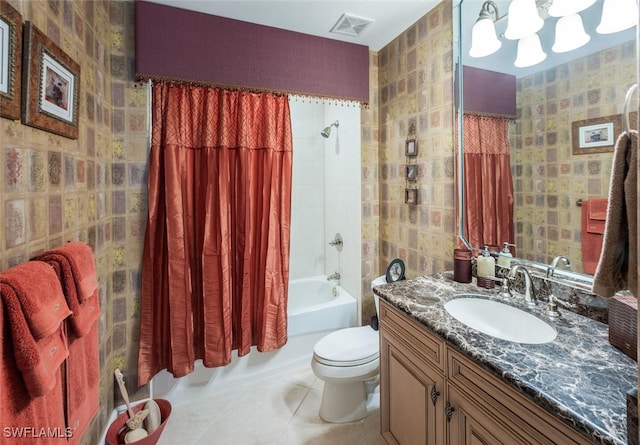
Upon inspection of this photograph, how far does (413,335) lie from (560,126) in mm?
1087

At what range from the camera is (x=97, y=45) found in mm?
1545

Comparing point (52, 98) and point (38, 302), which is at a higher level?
point (52, 98)

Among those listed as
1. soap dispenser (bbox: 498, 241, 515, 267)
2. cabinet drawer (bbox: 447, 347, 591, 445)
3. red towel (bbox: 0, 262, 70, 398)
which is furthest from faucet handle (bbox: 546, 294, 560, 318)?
red towel (bbox: 0, 262, 70, 398)

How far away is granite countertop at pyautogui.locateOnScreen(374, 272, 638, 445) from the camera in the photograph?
0.67 metres

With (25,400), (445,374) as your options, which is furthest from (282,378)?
(25,400)

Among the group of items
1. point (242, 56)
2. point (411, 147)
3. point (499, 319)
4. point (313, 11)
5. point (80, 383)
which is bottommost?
point (80, 383)

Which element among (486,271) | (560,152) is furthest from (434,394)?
(560,152)

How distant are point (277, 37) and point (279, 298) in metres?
1.87

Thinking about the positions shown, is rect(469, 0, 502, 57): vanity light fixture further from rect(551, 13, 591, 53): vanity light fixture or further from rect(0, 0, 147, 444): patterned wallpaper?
rect(0, 0, 147, 444): patterned wallpaper

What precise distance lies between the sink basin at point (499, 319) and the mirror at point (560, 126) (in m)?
0.29

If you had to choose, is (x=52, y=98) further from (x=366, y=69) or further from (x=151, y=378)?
(x=366, y=69)

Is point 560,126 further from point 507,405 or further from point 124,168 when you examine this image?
point 124,168

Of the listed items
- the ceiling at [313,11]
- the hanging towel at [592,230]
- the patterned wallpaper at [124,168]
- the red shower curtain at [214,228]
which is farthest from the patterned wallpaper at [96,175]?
the hanging towel at [592,230]

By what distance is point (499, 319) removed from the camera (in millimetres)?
1327
